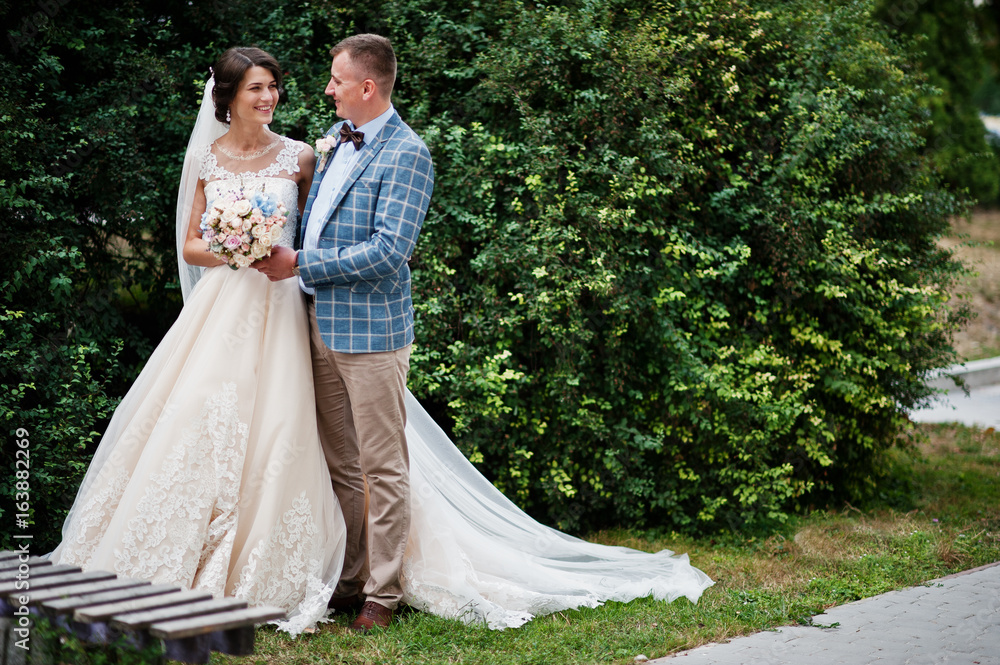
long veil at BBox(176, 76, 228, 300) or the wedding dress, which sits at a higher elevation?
long veil at BBox(176, 76, 228, 300)

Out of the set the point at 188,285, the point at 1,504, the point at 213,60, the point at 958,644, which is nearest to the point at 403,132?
the point at 188,285

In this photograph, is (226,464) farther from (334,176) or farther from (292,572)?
(334,176)

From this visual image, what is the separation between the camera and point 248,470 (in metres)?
3.84

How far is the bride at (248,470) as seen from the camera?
3.68 m

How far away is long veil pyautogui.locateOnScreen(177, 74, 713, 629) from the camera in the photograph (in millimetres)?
3967

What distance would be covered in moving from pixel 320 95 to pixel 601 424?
2.63 m

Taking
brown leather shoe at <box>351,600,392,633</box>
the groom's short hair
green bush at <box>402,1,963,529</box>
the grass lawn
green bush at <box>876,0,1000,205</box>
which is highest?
green bush at <box>876,0,1000,205</box>

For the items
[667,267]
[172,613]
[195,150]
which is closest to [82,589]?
[172,613]

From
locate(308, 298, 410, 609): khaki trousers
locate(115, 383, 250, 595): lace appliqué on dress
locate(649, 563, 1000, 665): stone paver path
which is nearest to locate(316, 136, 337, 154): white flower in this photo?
locate(308, 298, 410, 609): khaki trousers

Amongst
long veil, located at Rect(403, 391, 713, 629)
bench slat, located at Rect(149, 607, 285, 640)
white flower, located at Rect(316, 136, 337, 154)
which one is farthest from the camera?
long veil, located at Rect(403, 391, 713, 629)

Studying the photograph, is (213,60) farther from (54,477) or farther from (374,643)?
(374,643)

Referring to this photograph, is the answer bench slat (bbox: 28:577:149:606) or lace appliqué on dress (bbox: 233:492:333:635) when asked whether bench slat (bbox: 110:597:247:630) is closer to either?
bench slat (bbox: 28:577:149:606)

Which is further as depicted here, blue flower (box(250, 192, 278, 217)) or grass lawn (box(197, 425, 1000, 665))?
blue flower (box(250, 192, 278, 217))

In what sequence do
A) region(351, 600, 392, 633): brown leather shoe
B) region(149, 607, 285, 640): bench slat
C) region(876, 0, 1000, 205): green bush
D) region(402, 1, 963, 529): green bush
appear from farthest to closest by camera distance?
region(876, 0, 1000, 205): green bush < region(402, 1, 963, 529): green bush < region(351, 600, 392, 633): brown leather shoe < region(149, 607, 285, 640): bench slat
